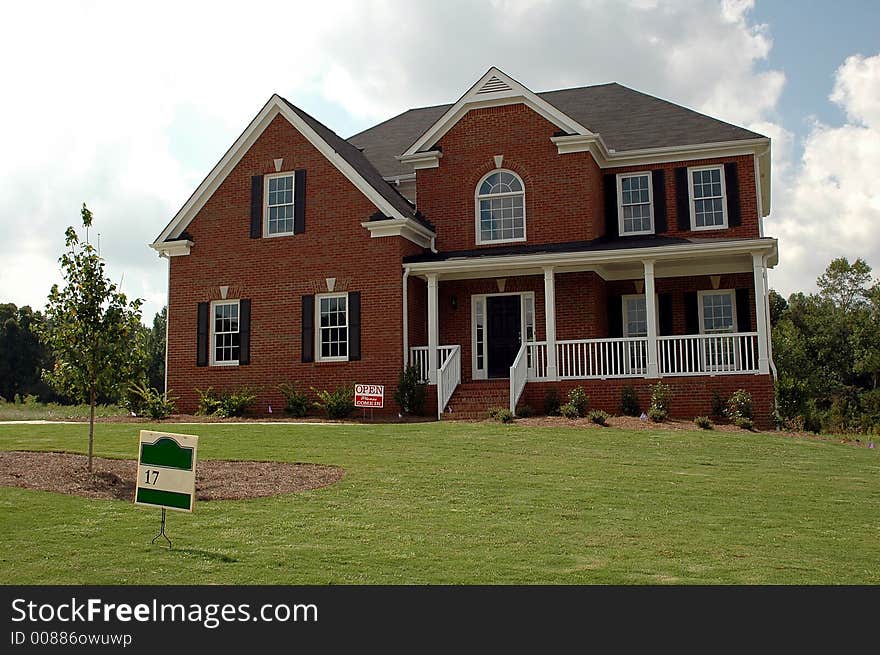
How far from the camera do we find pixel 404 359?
22.9 meters

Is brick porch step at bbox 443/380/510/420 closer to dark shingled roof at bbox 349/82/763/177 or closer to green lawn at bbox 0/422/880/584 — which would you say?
green lawn at bbox 0/422/880/584

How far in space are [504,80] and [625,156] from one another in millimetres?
3979

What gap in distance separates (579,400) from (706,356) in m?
3.95

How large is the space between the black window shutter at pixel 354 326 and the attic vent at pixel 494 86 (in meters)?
6.70

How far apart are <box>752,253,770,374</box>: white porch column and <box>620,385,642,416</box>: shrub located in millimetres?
2855

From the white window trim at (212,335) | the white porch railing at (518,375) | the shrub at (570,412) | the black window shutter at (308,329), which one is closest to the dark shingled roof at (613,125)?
the black window shutter at (308,329)

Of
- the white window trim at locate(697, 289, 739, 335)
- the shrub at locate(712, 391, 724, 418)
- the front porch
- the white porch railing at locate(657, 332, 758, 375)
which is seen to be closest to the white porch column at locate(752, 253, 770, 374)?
the front porch

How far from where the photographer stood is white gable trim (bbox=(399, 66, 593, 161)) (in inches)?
937

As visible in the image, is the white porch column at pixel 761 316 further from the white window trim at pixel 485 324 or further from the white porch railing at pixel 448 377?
the white porch railing at pixel 448 377

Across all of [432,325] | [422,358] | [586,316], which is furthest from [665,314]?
[422,358]

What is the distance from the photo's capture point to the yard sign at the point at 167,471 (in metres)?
8.79

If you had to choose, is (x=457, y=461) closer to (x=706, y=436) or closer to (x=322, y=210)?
(x=706, y=436)

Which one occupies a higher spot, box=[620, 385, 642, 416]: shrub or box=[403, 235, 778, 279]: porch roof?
box=[403, 235, 778, 279]: porch roof
